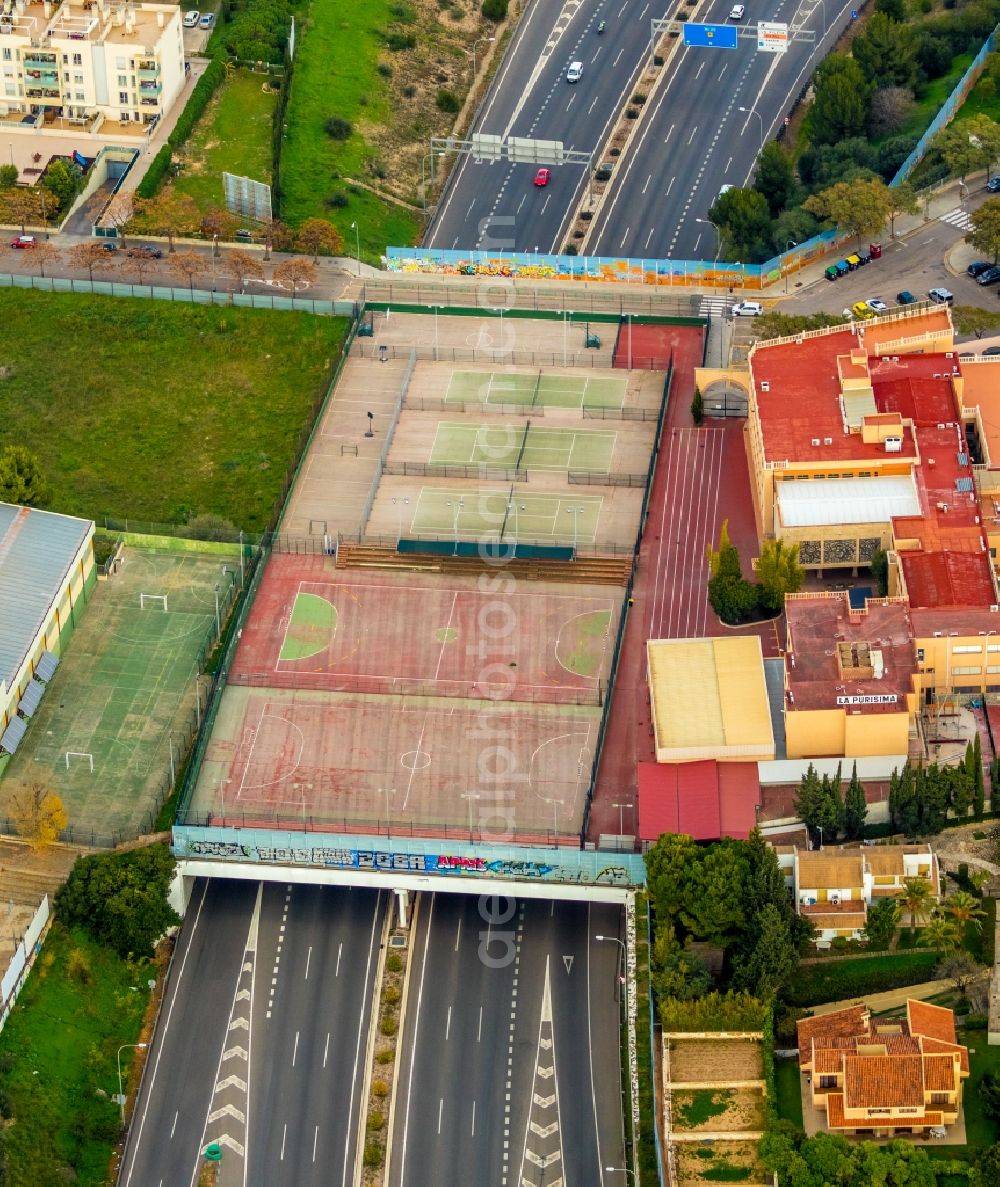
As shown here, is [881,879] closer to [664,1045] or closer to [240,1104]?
[664,1045]

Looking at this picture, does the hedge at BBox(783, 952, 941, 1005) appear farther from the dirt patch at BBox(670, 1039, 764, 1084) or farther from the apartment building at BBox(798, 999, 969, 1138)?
the apartment building at BBox(798, 999, 969, 1138)

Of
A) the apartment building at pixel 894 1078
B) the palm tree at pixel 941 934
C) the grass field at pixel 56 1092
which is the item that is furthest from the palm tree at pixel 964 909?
the grass field at pixel 56 1092

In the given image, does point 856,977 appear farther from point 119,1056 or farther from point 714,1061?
point 119,1056

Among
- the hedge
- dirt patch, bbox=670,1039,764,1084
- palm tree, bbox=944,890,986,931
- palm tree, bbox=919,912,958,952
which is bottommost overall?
dirt patch, bbox=670,1039,764,1084

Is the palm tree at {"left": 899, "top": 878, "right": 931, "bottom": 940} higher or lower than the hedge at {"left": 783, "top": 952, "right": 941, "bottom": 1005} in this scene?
higher

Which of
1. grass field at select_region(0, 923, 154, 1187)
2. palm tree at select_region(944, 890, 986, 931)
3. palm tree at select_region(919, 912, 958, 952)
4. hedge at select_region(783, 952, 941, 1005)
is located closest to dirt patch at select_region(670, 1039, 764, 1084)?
hedge at select_region(783, 952, 941, 1005)

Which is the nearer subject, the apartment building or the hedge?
the apartment building
